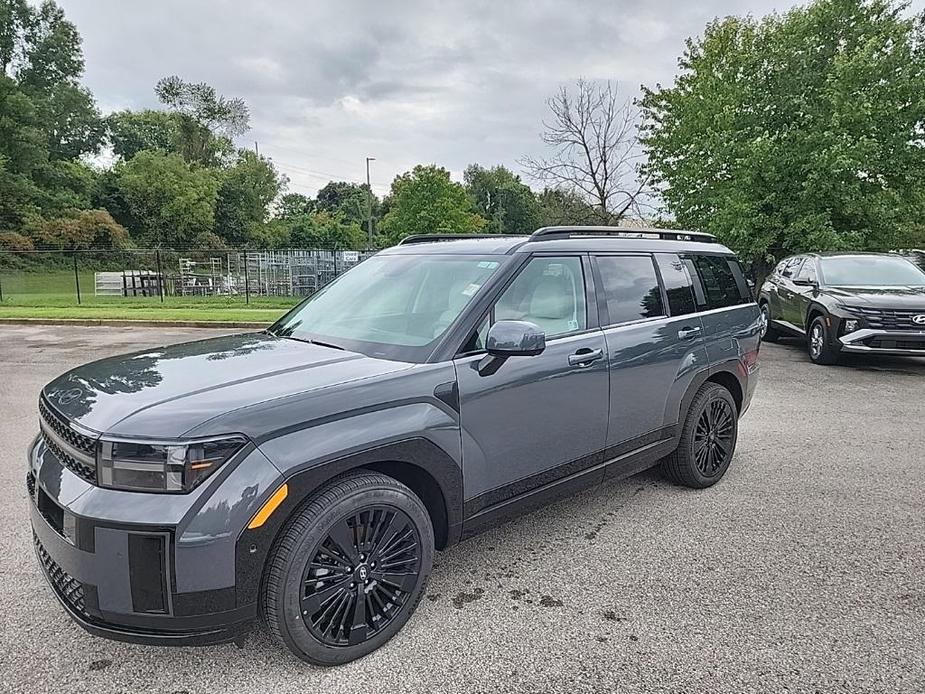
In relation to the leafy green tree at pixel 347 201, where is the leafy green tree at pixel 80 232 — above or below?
below

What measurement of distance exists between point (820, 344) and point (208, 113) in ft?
227

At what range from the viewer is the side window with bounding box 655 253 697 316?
13.2 ft

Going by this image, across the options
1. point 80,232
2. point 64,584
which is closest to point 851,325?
point 64,584

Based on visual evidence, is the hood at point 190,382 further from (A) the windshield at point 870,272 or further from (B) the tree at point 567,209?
(B) the tree at point 567,209

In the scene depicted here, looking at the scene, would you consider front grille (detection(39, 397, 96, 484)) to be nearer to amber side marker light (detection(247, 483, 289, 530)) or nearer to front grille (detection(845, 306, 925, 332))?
amber side marker light (detection(247, 483, 289, 530))

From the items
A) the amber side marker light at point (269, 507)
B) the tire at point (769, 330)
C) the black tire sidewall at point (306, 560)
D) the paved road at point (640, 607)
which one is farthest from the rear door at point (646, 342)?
the tire at point (769, 330)

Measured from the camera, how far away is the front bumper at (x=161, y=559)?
80.0 inches

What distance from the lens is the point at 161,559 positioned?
2033mm

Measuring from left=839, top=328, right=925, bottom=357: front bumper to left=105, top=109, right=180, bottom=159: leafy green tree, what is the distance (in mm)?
65104

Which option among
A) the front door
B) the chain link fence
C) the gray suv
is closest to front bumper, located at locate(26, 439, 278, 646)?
the gray suv

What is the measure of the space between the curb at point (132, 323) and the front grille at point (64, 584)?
37.4 feet

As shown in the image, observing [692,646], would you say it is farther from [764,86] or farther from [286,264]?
[286,264]

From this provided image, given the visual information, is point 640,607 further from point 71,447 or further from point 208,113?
point 208,113

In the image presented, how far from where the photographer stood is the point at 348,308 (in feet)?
11.5
